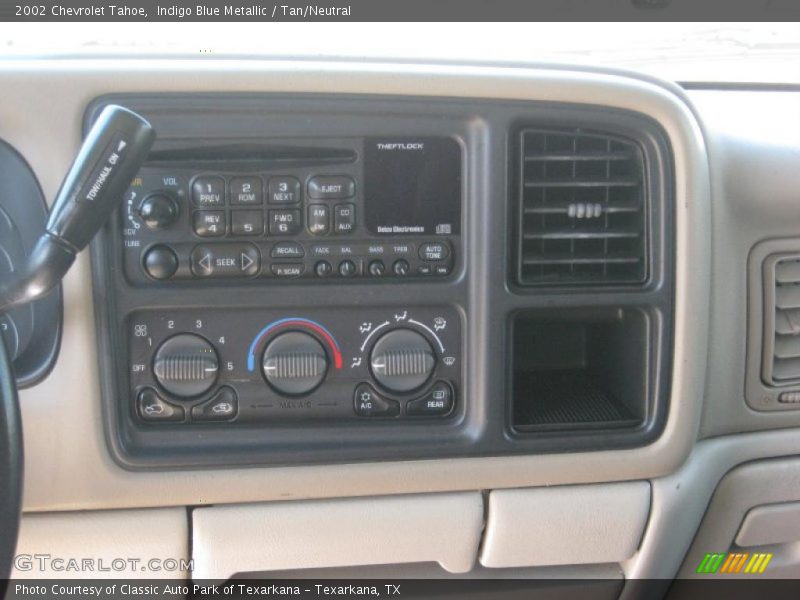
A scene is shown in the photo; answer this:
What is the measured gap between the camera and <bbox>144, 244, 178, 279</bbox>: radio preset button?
989 mm

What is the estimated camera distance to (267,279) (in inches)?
40.0

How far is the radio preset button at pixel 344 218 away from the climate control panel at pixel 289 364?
0.11m

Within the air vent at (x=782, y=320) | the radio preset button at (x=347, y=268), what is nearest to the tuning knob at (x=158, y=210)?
the radio preset button at (x=347, y=268)

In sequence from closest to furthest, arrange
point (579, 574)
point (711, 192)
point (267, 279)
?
point (267, 279) → point (711, 192) → point (579, 574)

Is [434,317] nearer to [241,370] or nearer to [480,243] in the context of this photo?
[480,243]

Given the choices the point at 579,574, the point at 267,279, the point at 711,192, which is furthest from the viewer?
the point at 579,574

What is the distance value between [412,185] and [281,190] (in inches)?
Result: 7.0

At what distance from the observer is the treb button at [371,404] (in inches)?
41.9

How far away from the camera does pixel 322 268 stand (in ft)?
3.33

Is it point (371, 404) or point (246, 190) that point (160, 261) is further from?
point (371, 404)

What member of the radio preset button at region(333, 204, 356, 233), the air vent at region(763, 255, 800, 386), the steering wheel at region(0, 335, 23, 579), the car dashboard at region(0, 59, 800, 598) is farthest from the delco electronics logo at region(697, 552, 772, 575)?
the steering wheel at region(0, 335, 23, 579)

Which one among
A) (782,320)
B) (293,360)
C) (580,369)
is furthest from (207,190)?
(782,320)
